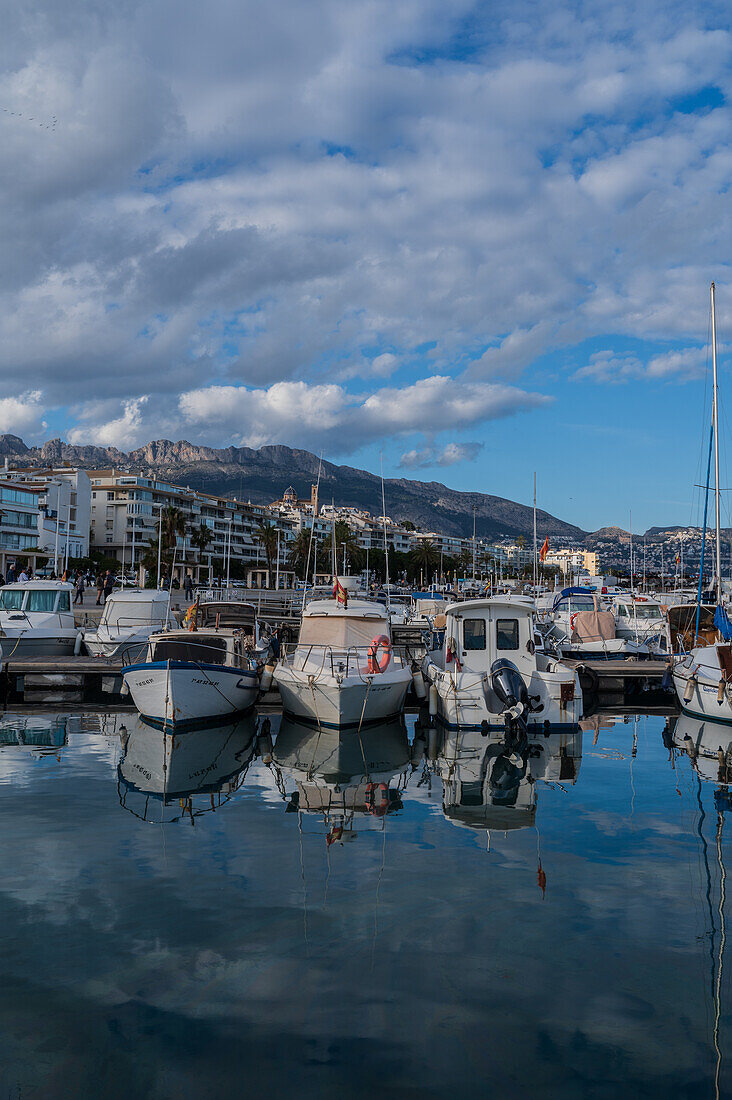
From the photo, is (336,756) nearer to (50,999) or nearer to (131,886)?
(131,886)

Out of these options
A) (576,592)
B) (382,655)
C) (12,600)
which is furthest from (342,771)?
(576,592)

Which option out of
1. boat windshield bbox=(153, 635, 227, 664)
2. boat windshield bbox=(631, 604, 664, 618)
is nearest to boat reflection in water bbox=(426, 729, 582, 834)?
boat windshield bbox=(153, 635, 227, 664)

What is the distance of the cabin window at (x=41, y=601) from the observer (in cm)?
3136

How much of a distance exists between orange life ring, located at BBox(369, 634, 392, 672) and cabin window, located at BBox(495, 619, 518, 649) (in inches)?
116

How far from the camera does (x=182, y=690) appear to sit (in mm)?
19156

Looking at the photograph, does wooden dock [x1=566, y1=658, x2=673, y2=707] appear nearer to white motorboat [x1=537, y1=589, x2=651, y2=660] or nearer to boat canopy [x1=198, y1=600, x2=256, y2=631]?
white motorboat [x1=537, y1=589, x2=651, y2=660]

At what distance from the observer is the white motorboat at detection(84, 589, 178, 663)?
30.0 meters

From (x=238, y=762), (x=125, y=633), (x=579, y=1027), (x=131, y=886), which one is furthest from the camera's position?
(x=125, y=633)

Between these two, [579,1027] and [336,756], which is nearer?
[579,1027]

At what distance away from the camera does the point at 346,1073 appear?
235 inches

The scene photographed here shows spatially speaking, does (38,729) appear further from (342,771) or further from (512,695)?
(512,695)

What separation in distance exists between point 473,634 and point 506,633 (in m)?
0.89

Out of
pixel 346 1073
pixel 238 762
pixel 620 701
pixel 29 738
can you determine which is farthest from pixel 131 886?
pixel 620 701

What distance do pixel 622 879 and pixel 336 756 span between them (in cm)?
877
